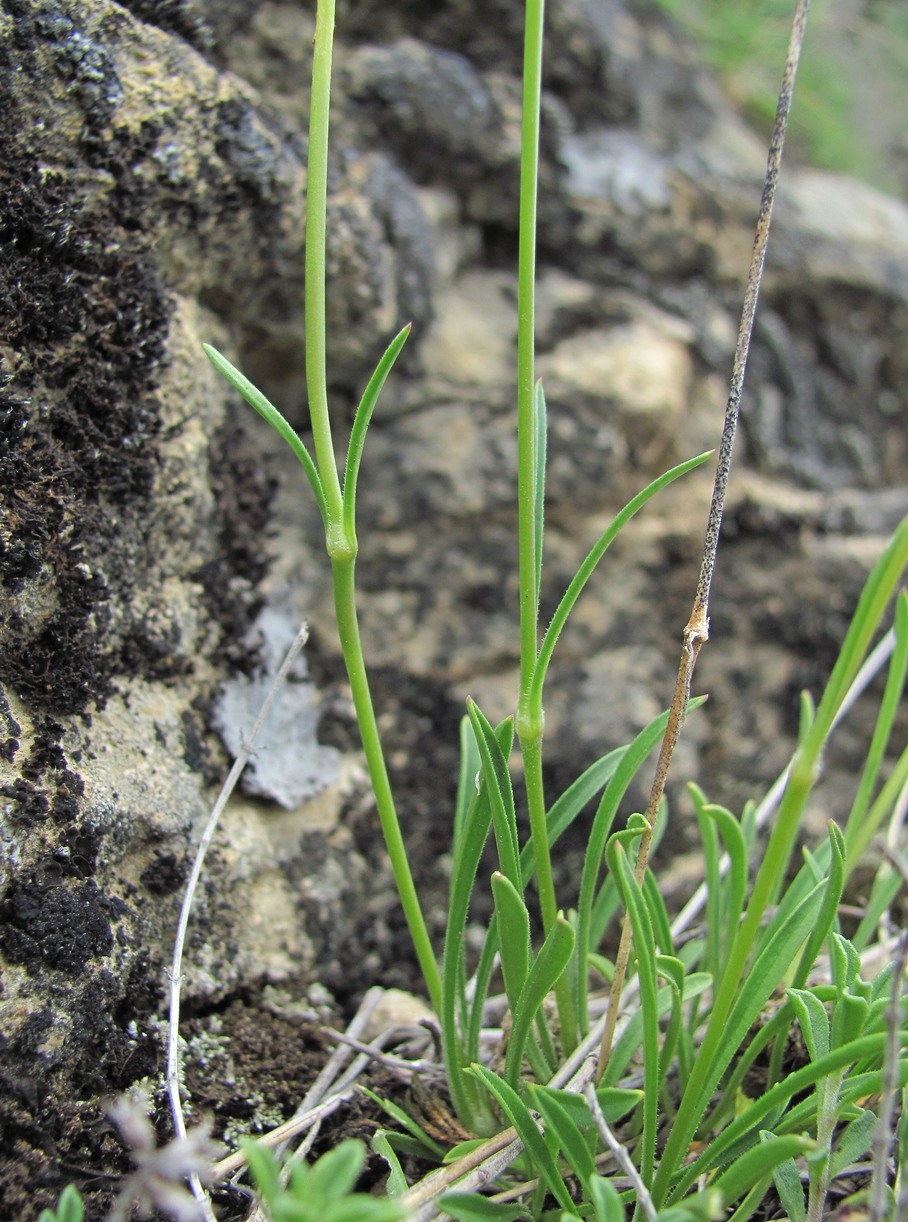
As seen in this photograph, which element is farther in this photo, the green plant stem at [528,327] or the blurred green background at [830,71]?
the blurred green background at [830,71]

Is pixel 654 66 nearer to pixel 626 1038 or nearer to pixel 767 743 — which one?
pixel 767 743

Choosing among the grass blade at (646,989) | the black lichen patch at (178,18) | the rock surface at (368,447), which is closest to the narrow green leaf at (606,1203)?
the grass blade at (646,989)

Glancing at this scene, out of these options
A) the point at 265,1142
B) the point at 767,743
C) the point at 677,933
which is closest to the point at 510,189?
the point at 767,743

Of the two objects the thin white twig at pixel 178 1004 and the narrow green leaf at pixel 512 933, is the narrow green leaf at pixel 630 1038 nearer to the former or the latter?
the narrow green leaf at pixel 512 933

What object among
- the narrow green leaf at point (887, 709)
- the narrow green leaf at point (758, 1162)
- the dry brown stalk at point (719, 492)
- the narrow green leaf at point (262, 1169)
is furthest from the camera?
the narrow green leaf at point (887, 709)

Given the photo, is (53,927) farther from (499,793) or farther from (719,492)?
(719,492)

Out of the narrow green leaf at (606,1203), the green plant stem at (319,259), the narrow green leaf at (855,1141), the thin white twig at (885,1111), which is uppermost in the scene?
the green plant stem at (319,259)

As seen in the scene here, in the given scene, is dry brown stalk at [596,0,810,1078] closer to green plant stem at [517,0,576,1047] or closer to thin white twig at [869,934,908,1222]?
green plant stem at [517,0,576,1047]

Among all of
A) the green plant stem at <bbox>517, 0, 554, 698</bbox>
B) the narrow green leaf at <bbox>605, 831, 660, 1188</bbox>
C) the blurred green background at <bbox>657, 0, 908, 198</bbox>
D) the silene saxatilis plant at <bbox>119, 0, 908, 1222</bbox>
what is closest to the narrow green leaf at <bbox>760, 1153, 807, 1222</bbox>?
the silene saxatilis plant at <bbox>119, 0, 908, 1222</bbox>
